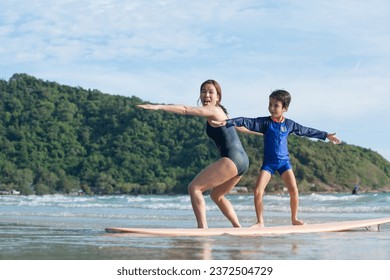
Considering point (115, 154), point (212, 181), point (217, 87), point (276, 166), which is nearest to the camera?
point (212, 181)

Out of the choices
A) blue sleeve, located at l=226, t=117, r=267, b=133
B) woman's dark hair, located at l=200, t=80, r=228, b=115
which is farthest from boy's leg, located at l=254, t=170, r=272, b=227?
woman's dark hair, located at l=200, t=80, r=228, b=115

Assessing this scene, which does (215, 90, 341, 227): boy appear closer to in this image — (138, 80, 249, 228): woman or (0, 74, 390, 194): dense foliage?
(138, 80, 249, 228): woman

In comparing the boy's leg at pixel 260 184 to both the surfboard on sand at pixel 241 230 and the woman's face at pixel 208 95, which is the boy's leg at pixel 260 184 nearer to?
the surfboard on sand at pixel 241 230

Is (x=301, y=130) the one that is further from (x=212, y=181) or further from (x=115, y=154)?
(x=115, y=154)

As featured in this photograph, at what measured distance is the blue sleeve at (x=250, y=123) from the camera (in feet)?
28.2

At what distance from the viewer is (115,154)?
257 ft

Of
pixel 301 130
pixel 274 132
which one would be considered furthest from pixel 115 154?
pixel 274 132

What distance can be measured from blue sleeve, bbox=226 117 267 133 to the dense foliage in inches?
2511

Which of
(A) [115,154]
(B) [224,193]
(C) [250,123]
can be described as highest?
(C) [250,123]

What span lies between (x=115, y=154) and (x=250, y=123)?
70.1m

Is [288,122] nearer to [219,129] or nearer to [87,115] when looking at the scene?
[219,129]

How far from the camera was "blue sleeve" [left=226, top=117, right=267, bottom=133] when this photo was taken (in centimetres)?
859
